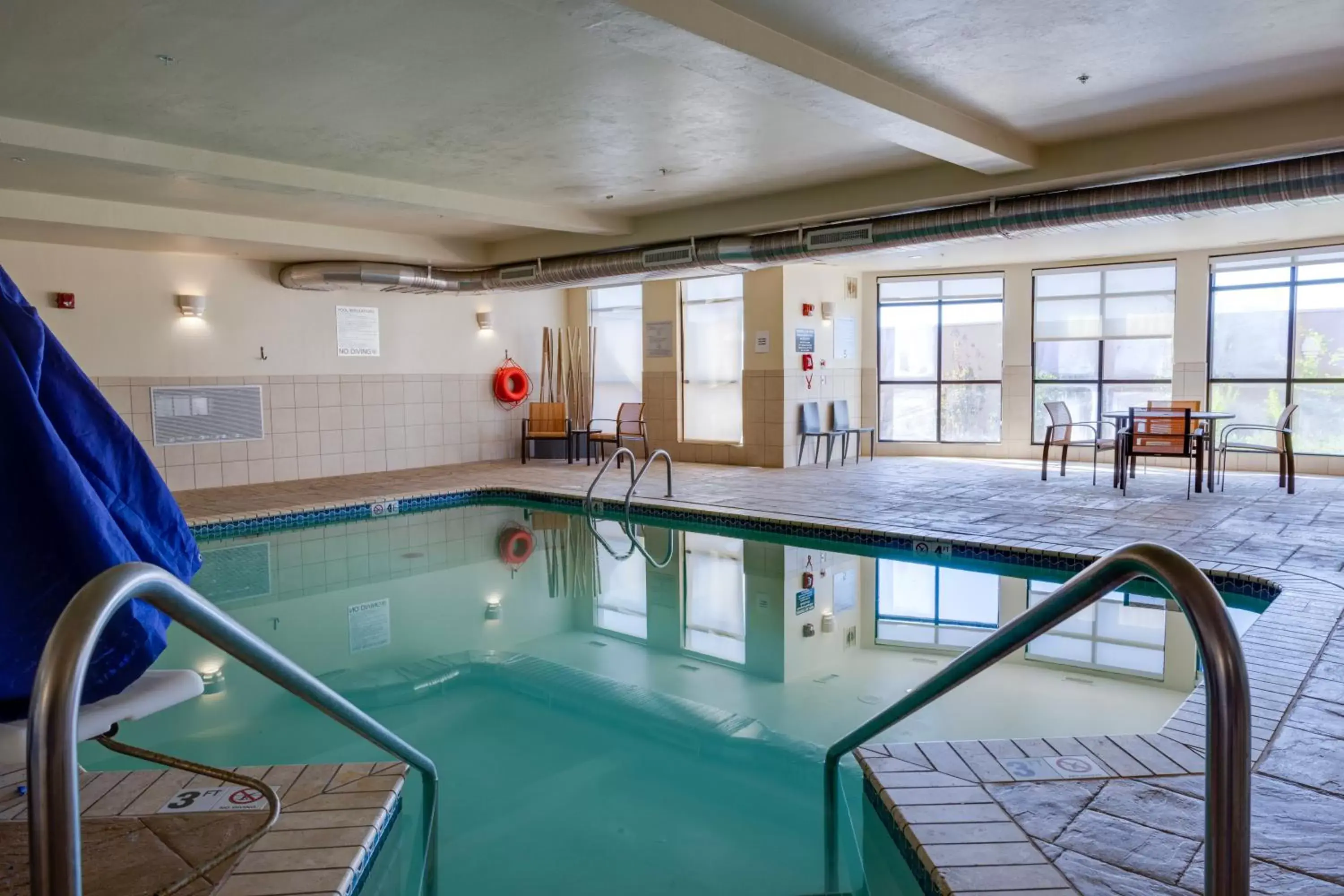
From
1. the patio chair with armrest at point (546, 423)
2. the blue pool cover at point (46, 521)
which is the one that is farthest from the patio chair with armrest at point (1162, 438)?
the blue pool cover at point (46, 521)

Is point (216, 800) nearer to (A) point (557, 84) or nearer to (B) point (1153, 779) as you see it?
(B) point (1153, 779)

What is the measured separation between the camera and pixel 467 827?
102 inches

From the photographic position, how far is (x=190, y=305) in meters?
8.36

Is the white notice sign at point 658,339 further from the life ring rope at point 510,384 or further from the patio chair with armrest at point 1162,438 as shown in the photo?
the patio chair with armrest at point 1162,438

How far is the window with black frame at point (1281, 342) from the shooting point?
8922 mm

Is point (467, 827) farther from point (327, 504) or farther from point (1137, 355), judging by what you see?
point (1137, 355)

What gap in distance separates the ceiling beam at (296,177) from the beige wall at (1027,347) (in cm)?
442

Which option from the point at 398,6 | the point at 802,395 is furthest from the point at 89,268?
the point at 802,395

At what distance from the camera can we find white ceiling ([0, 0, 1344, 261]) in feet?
11.7

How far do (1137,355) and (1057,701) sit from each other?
25.5 feet

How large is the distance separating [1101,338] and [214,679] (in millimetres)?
9614

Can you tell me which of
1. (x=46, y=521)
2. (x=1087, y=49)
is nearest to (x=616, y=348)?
(x=1087, y=49)

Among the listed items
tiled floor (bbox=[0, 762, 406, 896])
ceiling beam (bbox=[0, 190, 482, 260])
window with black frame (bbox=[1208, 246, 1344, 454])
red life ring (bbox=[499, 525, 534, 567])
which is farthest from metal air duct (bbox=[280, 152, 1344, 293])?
tiled floor (bbox=[0, 762, 406, 896])

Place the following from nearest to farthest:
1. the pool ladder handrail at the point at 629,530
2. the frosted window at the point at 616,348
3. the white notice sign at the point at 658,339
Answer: the pool ladder handrail at the point at 629,530 < the white notice sign at the point at 658,339 < the frosted window at the point at 616,348
